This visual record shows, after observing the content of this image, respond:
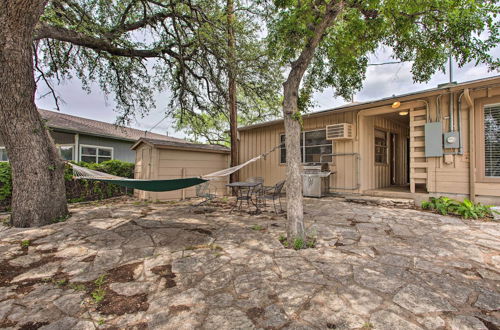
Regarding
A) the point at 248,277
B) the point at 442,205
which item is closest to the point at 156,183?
the point at 248,277

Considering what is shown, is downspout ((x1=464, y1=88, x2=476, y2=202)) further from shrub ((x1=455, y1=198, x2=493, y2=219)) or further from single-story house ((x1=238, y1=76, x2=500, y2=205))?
shrub ((x1=455, y1=198, x2=493, y2=219))

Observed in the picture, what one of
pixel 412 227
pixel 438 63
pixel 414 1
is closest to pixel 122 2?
pixel 414 1

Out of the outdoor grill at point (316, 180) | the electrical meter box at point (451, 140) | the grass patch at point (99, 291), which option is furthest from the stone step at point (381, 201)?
the grass patch at point (99, 291)

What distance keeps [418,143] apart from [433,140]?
13.5 inches

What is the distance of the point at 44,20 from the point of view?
429cm

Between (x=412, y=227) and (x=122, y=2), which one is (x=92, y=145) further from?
(x=412, y=227)

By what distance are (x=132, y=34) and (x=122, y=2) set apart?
0.69 meters

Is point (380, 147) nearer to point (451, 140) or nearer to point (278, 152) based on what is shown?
point (451, 140)

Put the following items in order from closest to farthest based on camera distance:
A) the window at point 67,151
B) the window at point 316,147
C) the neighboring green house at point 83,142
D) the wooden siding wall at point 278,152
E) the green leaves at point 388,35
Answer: the green leaves at point 388,35, the wooden siding wall at point 278,152, the window at point 316,147, the neighboring green house at point 83,142, the window at point 67,151

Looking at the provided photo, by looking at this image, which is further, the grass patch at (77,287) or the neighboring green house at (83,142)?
the neighboring green house at (83,142)

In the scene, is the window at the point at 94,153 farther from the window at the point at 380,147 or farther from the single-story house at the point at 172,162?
the window at the point at 380,147

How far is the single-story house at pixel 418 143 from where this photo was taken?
4324 mm

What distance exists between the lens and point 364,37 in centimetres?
367

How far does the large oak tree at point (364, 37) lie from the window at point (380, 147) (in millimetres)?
2909
